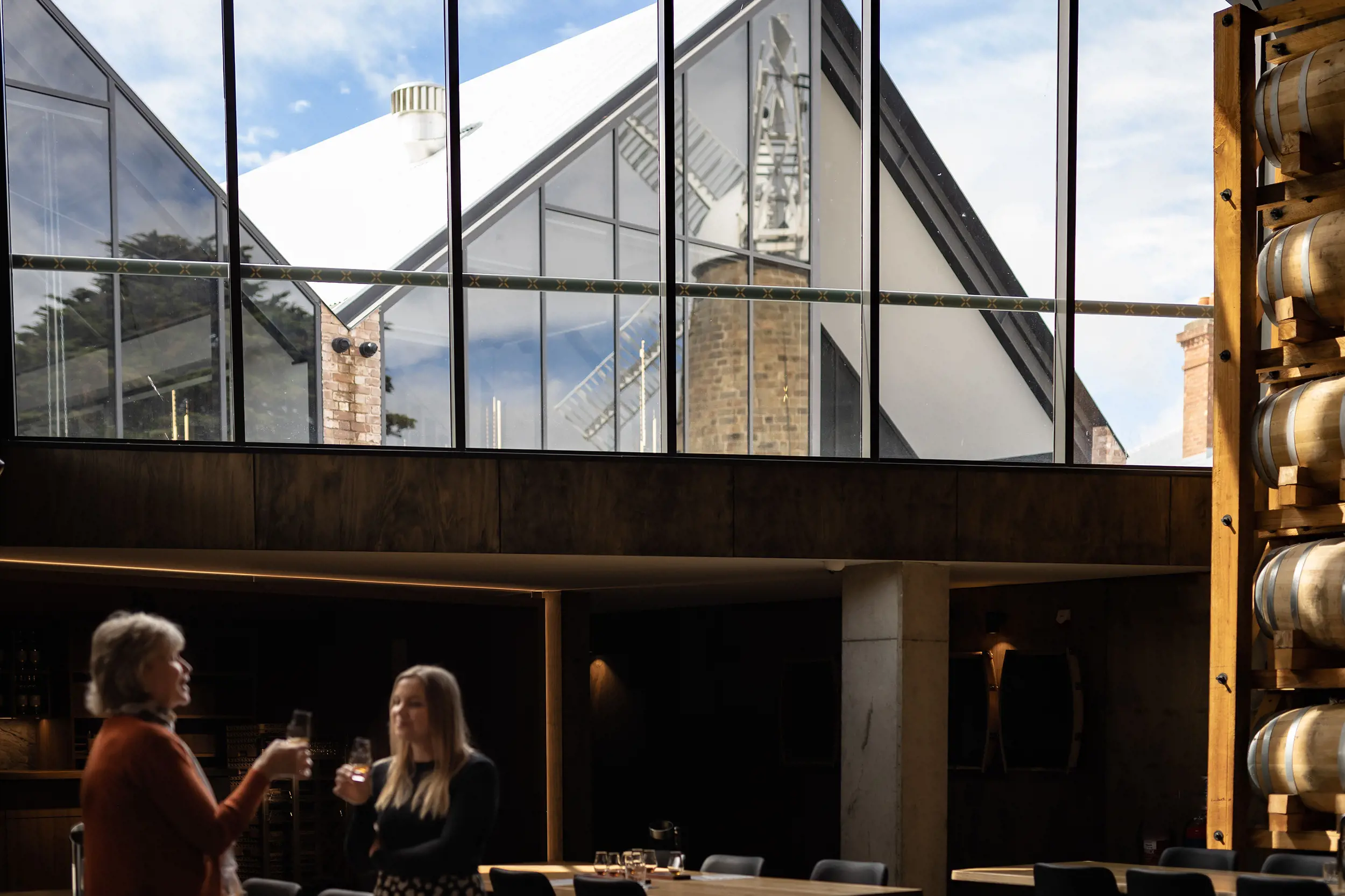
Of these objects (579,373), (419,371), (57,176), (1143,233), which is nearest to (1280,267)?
(1143,233)

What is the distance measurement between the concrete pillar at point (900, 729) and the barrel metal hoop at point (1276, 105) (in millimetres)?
3568

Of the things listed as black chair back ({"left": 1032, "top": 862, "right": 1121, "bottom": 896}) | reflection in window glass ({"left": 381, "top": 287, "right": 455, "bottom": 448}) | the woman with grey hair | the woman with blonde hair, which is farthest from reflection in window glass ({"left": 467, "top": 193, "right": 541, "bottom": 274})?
the woman with grey hair

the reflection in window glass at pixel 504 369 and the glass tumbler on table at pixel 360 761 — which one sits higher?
the reflection in window glass at pixel 504 369

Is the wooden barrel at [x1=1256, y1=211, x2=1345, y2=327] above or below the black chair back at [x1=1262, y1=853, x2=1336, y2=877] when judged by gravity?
above

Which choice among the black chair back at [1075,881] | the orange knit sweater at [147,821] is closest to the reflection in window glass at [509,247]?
the black chair back at [1075,881]

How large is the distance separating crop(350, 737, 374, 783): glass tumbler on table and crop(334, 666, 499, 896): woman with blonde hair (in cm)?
3

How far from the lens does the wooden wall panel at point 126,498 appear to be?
330 inches

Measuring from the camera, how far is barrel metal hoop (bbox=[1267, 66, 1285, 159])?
690cm

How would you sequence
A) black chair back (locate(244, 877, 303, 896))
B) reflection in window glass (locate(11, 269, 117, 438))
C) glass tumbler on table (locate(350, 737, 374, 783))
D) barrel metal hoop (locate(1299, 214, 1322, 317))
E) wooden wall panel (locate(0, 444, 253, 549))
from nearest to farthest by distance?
1. glass tumbler on table (locate(350, 737, 374, 783))
2. black chair back (locate(244, 877, 303, 896))
3. barrel metal hoop (locate(1299, 214, 1322, 317))
4. wooden wall panel (locate(0, 444, 253, 549))
5. reflection in window glass (locate(11, 269, 117, 438))

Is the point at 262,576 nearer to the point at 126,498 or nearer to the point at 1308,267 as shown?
the point at 126,498

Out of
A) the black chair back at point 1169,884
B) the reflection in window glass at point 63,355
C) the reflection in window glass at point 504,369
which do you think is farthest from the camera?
the reflection in window glass at point 504,369

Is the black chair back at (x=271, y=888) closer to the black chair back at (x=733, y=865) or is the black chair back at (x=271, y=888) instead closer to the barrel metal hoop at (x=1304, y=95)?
the black chair back at (x=733, y=865)

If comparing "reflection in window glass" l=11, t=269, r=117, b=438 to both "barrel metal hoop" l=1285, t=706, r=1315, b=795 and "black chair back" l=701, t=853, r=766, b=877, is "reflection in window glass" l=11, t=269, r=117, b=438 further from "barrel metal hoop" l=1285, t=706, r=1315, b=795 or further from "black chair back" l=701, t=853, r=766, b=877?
"barrel metal hoop" l=1285, t=706, r=1315, b=795

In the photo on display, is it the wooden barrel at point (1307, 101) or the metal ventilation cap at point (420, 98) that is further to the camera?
the metal ventilation cap at point (420, 98)
